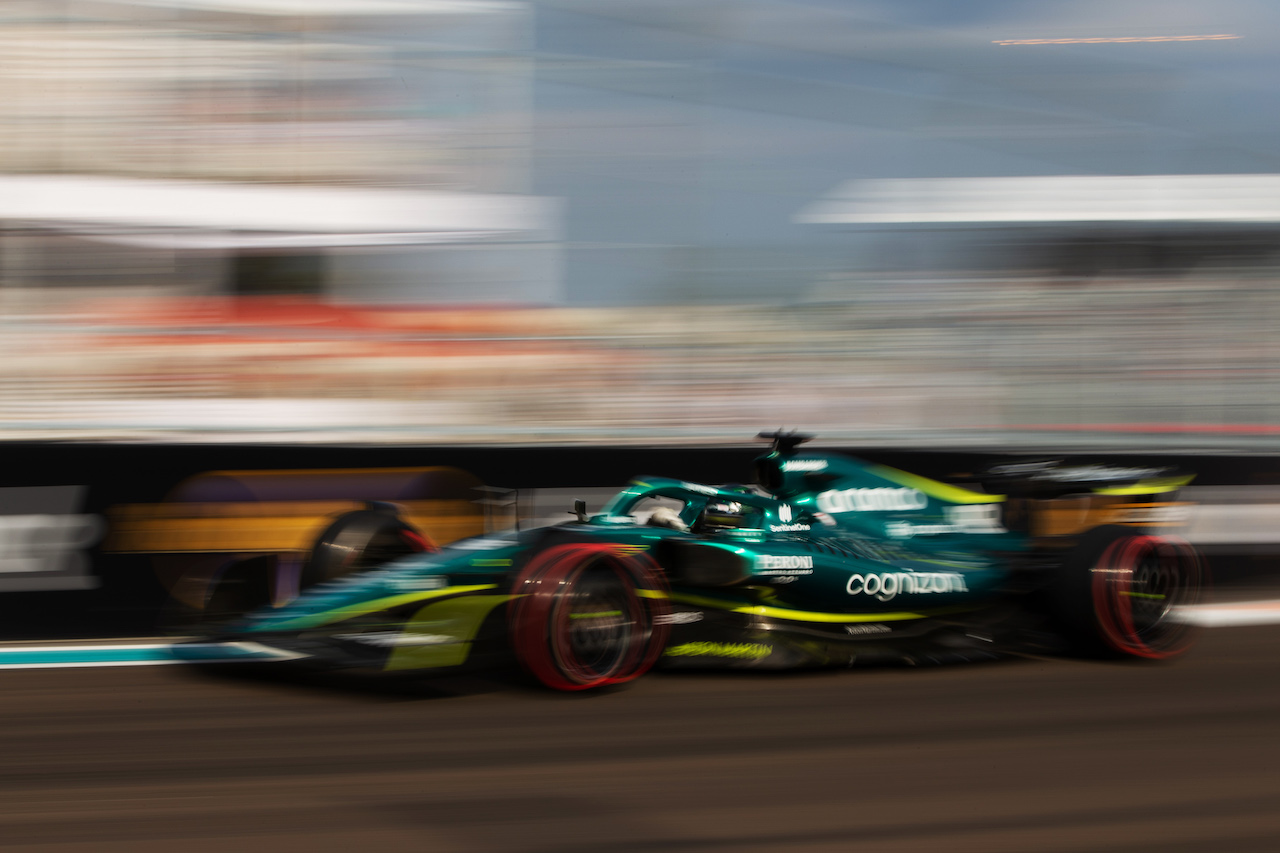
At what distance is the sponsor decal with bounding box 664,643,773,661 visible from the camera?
16.2 feet

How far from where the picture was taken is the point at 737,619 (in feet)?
16.3

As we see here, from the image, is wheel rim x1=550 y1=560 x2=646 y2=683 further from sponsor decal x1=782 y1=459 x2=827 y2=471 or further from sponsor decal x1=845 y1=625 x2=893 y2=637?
sponsor decal x1=782 y1=459 x2=827 y2=471

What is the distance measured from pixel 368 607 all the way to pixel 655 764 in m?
1.31

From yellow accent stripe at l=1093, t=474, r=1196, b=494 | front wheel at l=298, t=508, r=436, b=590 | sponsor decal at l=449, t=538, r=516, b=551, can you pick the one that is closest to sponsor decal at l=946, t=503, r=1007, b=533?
yellow accent stripe at l=1093, t=474, r=1196, b=494

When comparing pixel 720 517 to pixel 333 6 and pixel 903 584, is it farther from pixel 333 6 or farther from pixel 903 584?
pixel 333 6

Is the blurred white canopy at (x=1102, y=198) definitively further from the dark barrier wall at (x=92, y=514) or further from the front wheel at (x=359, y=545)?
the front wheel at (x=359, y=545)

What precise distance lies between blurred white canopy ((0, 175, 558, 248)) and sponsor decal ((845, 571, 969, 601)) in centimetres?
345

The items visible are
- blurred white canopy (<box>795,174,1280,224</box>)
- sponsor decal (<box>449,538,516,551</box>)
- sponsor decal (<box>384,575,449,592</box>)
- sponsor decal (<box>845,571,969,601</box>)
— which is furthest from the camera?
blurred white canopy (<box>795,174,1280,224</box>)

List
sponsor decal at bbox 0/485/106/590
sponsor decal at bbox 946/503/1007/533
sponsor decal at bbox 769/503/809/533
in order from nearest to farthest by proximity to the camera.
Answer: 1. sponsor decal at bbox 769/503/809/533
2. sponsor decal at bbox 946/503/1007/533
3. sponsor decal at bbox 0/485/106/590

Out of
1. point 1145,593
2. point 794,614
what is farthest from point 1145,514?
point 794,614

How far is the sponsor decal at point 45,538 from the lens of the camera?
582 cm

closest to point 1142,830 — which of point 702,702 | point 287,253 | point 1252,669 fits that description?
point 702,702

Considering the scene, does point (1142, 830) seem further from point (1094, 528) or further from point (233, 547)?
point (233, 547)

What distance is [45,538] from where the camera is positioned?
587cm
